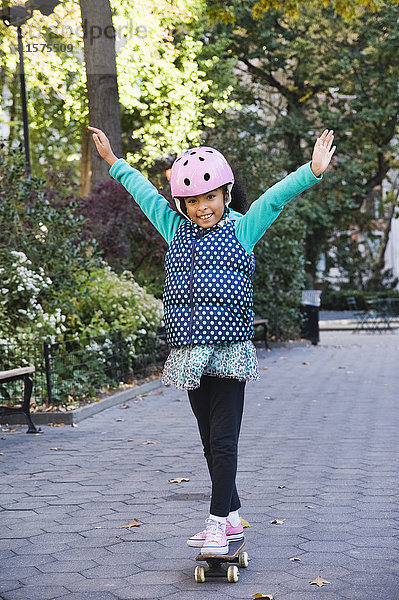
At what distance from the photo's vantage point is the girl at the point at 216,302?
171 inches

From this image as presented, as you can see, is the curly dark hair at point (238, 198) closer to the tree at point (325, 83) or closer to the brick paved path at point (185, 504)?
the brick paved path at point (185, 504)

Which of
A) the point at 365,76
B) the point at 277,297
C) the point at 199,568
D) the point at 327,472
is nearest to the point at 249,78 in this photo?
the point at 365,76

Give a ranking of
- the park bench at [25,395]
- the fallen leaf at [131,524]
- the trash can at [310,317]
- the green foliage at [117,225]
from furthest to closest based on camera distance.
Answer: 1. the trash can at [310,317]
2. the green foliage at [117,225]
3. the park bench at [25,395]
4. the fallen leaf at [131,524]

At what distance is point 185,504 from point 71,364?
18.8ft

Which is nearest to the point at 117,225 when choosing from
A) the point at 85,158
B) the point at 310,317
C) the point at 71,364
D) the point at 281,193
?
the point at 71,364

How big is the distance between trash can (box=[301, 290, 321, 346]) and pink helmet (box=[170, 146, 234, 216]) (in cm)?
1841

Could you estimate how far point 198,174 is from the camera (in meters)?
4.44

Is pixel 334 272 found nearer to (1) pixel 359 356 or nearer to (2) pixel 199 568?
(1) pixel 359 356

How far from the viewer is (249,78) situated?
33969 mm

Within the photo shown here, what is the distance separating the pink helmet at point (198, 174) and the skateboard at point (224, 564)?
160 centimetres

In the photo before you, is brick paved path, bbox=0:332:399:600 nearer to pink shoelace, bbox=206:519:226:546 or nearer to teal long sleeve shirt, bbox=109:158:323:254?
pink shoelace, bbox=206:519:226:546

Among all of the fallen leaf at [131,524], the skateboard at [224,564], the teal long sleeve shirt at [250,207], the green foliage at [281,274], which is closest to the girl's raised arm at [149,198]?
the teal long sleeve shirt at [250,207]

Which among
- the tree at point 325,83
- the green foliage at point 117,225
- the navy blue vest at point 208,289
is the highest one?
the tree at point 325,83

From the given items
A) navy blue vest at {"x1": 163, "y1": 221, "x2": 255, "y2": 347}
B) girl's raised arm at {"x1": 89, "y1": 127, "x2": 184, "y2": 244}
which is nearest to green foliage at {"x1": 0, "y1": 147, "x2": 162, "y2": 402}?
girl's raised arm at {"x1": 89, "y1": 127, "x2": 184, "y2": 244}
